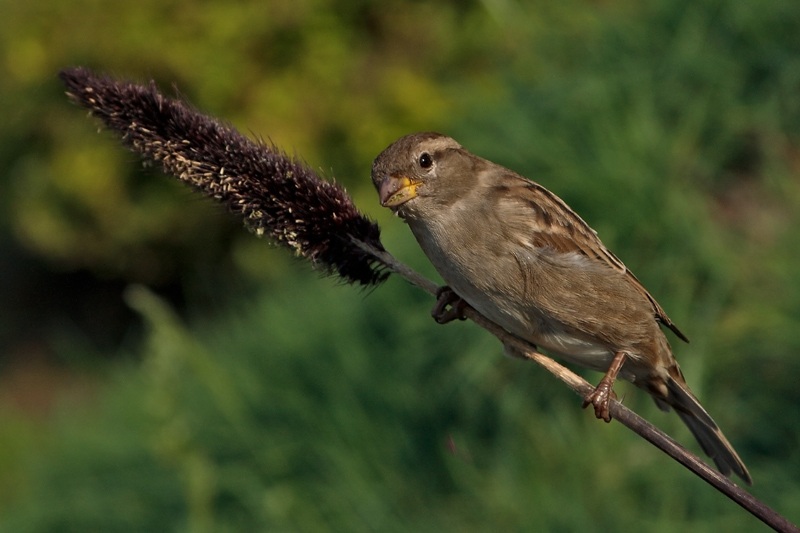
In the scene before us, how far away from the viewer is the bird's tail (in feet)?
9.43

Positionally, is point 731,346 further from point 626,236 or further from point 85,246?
point 85,246

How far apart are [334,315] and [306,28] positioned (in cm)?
278

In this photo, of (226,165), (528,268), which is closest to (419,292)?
(528,268)

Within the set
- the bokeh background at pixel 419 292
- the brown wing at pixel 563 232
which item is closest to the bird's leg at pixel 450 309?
the brown wing at pixel 563 232

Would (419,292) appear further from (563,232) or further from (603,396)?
(603,396)

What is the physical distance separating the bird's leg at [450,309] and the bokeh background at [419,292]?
85 centimetres

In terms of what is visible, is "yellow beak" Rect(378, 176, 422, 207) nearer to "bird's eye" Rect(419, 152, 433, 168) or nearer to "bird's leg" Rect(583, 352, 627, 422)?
"bird's eye" Rect(419, 152, 433, 168)

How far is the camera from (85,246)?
8.23 m

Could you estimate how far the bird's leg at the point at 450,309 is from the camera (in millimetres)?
2895

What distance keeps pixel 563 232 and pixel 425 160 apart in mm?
532

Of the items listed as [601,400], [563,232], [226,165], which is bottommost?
[226,165]

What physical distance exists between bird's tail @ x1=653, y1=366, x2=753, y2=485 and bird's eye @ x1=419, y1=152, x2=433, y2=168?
41.6 inches

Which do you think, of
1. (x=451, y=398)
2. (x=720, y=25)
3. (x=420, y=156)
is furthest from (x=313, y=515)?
(x=720, y=25)

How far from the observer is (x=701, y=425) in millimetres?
3035
